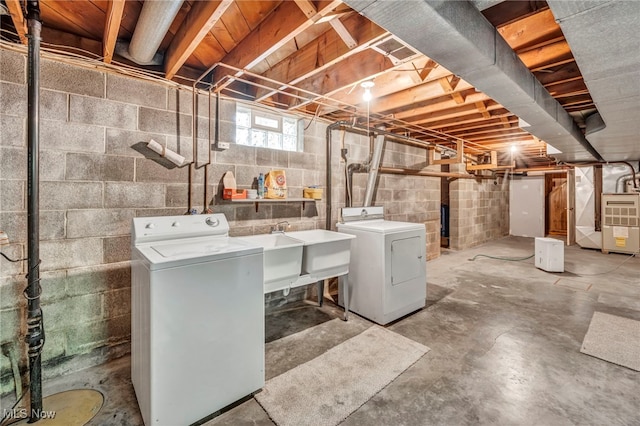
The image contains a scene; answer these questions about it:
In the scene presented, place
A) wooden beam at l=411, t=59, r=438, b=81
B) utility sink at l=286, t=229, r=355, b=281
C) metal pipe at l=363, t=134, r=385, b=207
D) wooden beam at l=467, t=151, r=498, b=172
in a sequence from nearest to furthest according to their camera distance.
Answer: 1. wooden beam at l=411, t=59, r=438, b=81
2. utility sink at l=286, t=229, r=355, b=281
3. metal pipe at l=363, t=134, r=385, b=207
4. wooden beam at l=467, t=151, r=498, b=172

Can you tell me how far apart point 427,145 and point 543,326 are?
3104 millimetres

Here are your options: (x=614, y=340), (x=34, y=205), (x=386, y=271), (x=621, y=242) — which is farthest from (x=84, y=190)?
(x=621, y=242)

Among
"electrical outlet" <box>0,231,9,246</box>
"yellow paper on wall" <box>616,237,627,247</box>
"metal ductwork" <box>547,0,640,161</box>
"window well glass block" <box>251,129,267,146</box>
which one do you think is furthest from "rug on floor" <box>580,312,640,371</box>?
"yellow paper on wall" <box>616,237,627,247</box>

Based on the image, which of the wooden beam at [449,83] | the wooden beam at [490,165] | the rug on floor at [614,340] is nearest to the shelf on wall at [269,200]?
the wooden beam at [449,83]

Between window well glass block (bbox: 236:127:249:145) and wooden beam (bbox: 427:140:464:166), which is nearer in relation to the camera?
window well glass block (bbox: 236:127:249:145)

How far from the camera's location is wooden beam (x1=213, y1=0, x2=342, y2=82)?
1.52 m

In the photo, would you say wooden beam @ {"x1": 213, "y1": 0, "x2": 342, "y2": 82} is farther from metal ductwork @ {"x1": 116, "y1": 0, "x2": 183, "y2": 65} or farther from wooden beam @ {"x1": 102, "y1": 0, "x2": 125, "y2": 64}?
wooden beam @ {"x1": 102, "y1": 0, "x2": 125, "y2": 64}

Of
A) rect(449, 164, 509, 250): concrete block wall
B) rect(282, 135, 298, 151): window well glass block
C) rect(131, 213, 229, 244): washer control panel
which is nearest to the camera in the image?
rect(131, 213, 229, 244): washer control panel

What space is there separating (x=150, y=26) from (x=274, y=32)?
67 cm

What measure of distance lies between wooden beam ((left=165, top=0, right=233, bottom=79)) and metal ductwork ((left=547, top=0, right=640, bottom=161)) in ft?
4.83

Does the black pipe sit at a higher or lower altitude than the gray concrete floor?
higher

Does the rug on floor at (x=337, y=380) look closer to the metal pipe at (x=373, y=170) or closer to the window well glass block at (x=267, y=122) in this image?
the metal pipe at (x=373, y=170)

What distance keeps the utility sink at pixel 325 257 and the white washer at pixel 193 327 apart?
68 cm

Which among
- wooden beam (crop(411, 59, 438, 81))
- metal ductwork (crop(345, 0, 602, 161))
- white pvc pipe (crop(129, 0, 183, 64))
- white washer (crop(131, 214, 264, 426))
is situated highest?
wooden beam (crop(411, 59, 438, 81))
